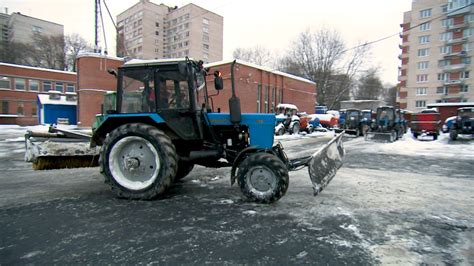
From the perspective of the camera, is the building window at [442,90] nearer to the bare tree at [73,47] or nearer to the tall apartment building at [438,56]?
the tall apartment building at [438,56]

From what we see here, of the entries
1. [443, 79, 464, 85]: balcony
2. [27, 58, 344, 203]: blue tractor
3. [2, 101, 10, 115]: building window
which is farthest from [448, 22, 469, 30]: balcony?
[2, 101, 10, 115]: building window

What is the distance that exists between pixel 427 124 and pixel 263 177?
807 inches

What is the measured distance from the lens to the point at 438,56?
56.7 m

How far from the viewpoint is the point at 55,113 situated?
109 ft

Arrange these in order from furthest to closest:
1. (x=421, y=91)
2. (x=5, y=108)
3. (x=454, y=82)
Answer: (x=421, y=91) → (x=454, y=82) → (x=5, y=108)

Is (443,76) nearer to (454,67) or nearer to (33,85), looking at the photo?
(454,67)

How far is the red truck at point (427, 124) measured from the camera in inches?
813

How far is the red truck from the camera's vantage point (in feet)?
67.7

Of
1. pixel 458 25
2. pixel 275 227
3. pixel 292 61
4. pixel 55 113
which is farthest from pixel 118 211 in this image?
pixel 458 25

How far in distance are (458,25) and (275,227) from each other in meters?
67.1

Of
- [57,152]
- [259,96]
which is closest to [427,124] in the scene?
[259,96]

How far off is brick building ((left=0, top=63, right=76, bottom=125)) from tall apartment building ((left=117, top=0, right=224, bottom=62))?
30.8 m

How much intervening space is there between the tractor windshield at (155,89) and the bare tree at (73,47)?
6286cm

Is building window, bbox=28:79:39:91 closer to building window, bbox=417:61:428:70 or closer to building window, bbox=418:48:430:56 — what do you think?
building window, bbox=417:61:428:70
